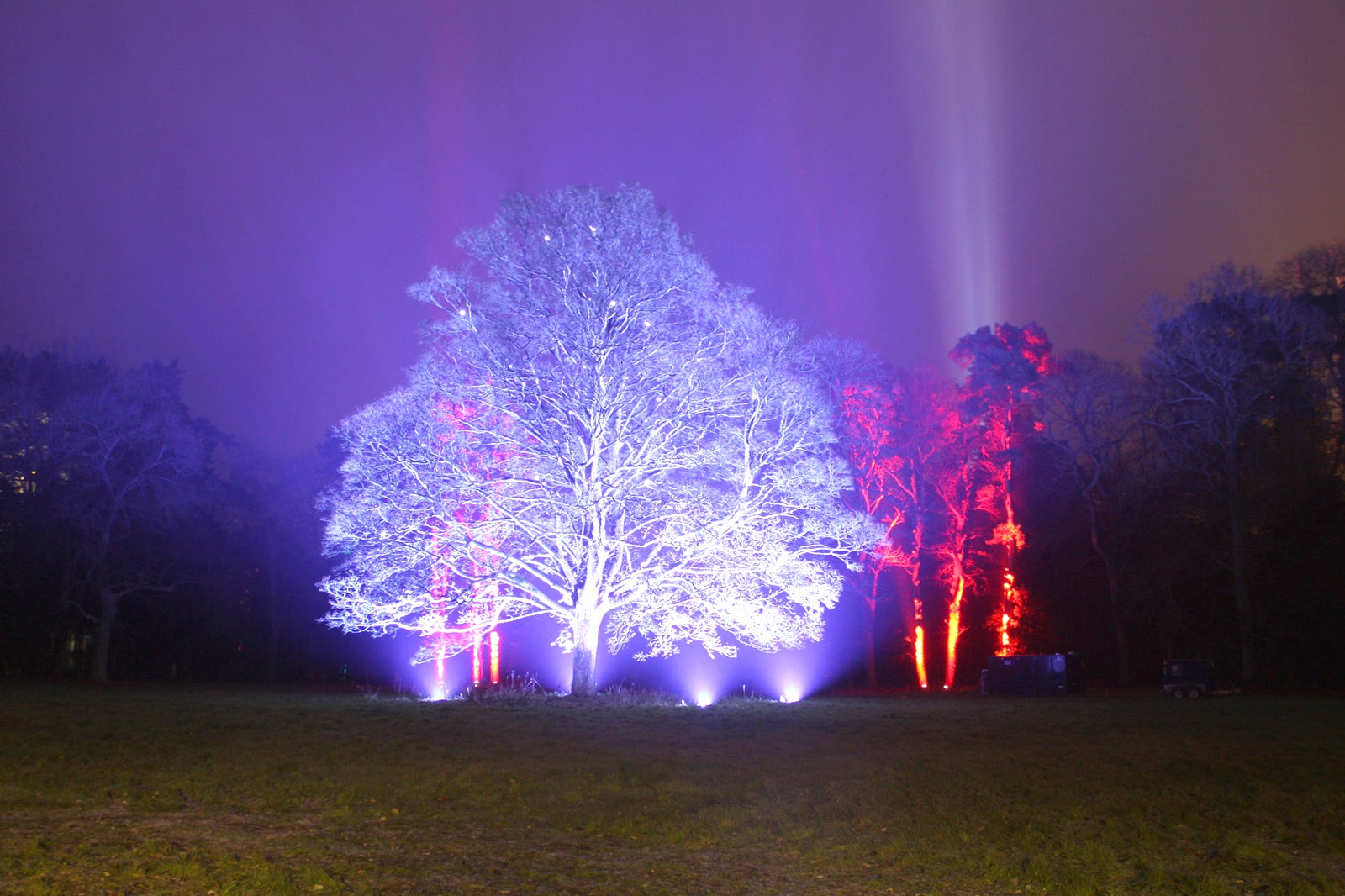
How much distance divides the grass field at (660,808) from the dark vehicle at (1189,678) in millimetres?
13358

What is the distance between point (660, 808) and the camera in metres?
9.68

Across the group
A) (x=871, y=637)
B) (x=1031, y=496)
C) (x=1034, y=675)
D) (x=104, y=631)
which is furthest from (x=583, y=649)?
(x=104, y=631)

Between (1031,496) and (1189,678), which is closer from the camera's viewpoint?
(1189,678)

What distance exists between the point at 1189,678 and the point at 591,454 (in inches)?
790

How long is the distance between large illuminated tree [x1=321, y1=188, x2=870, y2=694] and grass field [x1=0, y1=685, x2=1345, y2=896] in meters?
6.35

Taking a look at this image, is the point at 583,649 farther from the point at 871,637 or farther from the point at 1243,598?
the point at 1243,598

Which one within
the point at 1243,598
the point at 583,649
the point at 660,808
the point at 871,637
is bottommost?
the point at 660,808

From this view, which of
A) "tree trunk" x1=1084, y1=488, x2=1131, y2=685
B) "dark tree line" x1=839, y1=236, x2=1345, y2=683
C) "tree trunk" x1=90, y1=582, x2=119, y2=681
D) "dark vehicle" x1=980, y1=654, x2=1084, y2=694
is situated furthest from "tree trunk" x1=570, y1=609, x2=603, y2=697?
"tree trunk" x1=90, y1=582, x2=119, y2=681

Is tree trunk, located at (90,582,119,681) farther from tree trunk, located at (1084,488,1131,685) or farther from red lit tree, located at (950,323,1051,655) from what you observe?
tree trunk, located at (1084,488,1131,685)

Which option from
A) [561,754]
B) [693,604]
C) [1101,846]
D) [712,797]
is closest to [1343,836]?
[1101,846]

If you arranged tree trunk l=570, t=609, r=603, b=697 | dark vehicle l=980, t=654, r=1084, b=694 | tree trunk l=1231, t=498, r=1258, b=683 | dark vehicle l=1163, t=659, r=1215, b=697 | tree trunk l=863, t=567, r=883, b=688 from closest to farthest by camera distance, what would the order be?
1. tree trunk l=570, t=609, r=603, b=697
2. dark vehicle l=1163, t=659, r=1215, b=697
3. tree trunk l=1231, t=498, r=1258, b=683
4. dark vehicle l=980, t=654, r=1084, b=694
5. tree trunk l=863, t=567, r=883, b=688

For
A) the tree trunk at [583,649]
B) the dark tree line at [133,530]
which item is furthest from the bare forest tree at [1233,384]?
the dark tree line at [133,530]

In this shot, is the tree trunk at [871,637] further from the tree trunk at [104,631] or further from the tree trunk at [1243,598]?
the tree trunk at [104,631]

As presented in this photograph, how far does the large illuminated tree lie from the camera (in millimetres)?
22984
